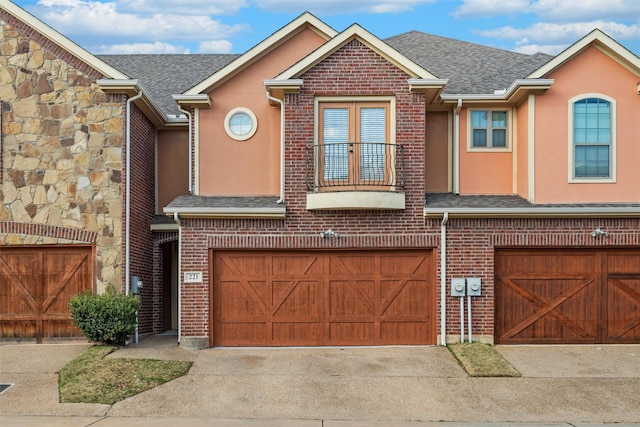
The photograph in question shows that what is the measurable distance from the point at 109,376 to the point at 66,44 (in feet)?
24.2

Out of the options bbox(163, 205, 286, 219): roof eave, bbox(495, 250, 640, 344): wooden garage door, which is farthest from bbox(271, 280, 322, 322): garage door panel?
bbox(495, 250, 640, 344): wooden garage door

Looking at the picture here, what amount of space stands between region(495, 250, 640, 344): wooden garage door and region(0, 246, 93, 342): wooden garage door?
895cm

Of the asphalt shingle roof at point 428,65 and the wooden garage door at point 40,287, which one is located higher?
the asphalt shingle roof at point 428,65

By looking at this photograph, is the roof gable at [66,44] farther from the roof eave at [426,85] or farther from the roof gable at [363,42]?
the roof eave at [426,85]

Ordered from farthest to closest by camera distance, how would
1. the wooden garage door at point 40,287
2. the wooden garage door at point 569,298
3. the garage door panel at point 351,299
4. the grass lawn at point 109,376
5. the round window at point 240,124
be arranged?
1. the round window at point 240,124
2. the wooden garage door at point 40,287
3. the garage door panel at point 351,299
4. the wooden garage door at point 569,298
5. the grass lawn at point 109,376

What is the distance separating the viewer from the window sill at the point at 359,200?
15.6 meters

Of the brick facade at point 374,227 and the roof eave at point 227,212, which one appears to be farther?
the brick facade at point 374,227

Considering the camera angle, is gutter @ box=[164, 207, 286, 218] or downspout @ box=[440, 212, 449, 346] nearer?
gutter @ box=[164, 207, 286, 218]

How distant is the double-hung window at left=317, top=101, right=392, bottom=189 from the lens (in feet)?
52.8

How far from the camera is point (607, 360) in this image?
14.6 meters

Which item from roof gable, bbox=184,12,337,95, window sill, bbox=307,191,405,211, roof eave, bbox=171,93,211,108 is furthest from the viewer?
roof gable, bbox=184,12,337,95

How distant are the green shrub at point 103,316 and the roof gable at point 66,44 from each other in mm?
4743

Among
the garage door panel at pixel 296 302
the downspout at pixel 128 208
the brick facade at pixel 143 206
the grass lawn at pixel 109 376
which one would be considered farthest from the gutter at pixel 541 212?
the brick facade at pixel 143 206

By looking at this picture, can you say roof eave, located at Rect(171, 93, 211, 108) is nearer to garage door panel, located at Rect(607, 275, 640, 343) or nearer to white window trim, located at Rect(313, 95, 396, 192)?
white window trim, located at Rect(313, 95, 396, 192)
